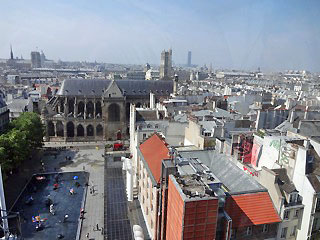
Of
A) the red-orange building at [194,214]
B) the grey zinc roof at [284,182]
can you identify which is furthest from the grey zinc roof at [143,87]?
the red-orange building at [194,214]

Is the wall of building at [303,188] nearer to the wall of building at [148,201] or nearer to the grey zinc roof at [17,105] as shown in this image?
the wall of building at [148,201]

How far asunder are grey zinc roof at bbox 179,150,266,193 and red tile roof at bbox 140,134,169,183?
357cm

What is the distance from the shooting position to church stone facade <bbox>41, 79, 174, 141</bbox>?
8931 cm

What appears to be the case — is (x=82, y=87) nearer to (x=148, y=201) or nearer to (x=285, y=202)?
(x=148, y=201)

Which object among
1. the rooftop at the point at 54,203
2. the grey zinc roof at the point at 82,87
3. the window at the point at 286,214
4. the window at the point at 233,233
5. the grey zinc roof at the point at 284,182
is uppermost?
the grey zinc roof at the point at 82,87

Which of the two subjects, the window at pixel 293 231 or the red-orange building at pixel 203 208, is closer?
the red-orange building at pixel 203 208

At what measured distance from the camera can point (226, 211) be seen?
28172 millimetres

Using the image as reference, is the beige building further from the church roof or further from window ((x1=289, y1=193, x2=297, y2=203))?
the church roof

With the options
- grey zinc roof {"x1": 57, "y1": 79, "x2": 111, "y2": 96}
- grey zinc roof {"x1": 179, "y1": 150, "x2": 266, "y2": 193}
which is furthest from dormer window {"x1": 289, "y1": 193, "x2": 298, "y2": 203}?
grey zinc roof {"x1": 57, "y1": 79, "x2": 111, "y2": 96}

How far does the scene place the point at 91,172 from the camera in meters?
64.2

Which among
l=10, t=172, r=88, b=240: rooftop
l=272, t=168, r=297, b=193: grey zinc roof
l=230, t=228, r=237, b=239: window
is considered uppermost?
l=272, t=168, r=297, b=193: grey zinc roof

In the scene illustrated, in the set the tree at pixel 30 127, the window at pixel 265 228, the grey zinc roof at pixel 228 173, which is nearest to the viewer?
the window at pixel 265 228

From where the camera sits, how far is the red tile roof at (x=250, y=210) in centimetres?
2800

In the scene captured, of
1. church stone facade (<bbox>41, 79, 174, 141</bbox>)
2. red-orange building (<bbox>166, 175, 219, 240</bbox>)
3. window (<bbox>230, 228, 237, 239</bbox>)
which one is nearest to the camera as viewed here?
red-orange building (<bbox>166, 175, 219, 240</bbox>)
